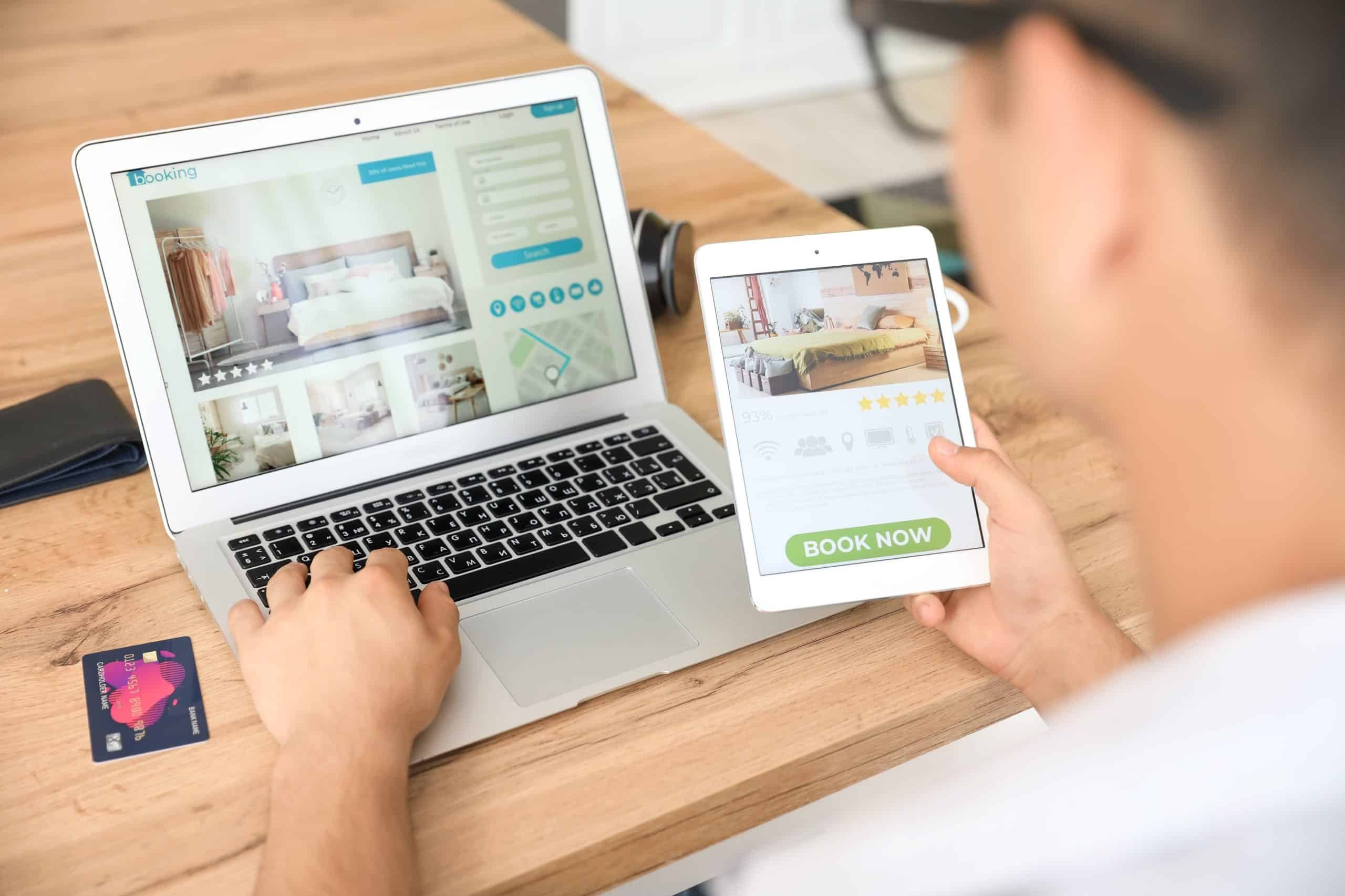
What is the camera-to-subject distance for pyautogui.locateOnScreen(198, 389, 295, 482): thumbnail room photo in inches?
33.9

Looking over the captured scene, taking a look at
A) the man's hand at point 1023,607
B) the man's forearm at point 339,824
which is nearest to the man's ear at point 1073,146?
the man's hand at point 1023,607

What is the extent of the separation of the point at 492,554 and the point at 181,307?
0.30 metres

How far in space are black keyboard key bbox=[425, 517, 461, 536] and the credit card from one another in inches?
7.4

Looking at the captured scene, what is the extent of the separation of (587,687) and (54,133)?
110 cm

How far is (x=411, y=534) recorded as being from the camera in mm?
846

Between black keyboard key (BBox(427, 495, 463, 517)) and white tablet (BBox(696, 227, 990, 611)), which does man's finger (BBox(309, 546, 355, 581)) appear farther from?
white tablet (BBox(696, 227, 990, 611))

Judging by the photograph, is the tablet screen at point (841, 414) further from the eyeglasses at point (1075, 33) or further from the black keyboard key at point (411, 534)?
Result: the eyeglasses at point (1075, 33)

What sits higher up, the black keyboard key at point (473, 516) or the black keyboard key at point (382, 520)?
the black keyboard key at point (382, 520)

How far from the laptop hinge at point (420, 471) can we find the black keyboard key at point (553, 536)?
0.39 ft

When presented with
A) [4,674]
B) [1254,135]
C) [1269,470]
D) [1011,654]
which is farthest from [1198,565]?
[4,674]

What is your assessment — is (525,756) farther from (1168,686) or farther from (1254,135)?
(1254,135)

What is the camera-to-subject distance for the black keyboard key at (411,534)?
0.84 meters

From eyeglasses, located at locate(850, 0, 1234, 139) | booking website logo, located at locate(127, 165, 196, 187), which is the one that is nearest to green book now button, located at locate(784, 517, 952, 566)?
eyeglasses, located at locate(850, 0, 1234, 139)

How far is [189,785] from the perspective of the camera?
648mm
